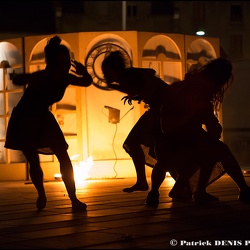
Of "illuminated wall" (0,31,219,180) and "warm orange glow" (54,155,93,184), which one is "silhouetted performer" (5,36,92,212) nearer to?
"warm orange glow" (54,155,93,184)

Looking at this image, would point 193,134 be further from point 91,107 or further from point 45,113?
point 91,107

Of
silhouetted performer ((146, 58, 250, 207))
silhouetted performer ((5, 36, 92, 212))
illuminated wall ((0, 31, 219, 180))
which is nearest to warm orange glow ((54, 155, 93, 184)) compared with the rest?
illuminated wall ((0, 31, 219, 180))

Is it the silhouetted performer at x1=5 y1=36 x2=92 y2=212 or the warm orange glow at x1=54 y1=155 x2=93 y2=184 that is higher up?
the silhouetted performer at x1=5 y1=36 x2=92 y2=212

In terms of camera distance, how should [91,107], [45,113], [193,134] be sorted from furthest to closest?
[91,107] → [193,134] → [45,113]

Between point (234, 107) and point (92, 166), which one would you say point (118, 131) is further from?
point (234, 107)

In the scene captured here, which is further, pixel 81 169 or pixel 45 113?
pixel 81 169

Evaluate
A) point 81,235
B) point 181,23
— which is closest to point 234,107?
point 81,235

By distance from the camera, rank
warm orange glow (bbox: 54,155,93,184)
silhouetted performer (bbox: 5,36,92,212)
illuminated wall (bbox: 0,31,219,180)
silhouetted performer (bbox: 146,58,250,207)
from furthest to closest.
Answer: illuminated wall (bbox: 0,31,219,180)
warm orange glow (bbox: 54,155,93,184)
silhouetted performer (bbox: 146,58,250,207)
silhouetted performer (bbox: 5,36,92,212)

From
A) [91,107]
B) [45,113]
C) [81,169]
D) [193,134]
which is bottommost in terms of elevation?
[81,169]

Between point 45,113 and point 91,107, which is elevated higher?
point 45,113

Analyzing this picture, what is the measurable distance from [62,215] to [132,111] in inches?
328

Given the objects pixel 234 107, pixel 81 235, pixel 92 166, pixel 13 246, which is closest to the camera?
pixel 13 246

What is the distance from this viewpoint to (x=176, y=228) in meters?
6.20

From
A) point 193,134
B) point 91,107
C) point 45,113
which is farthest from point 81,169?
point 45,113
